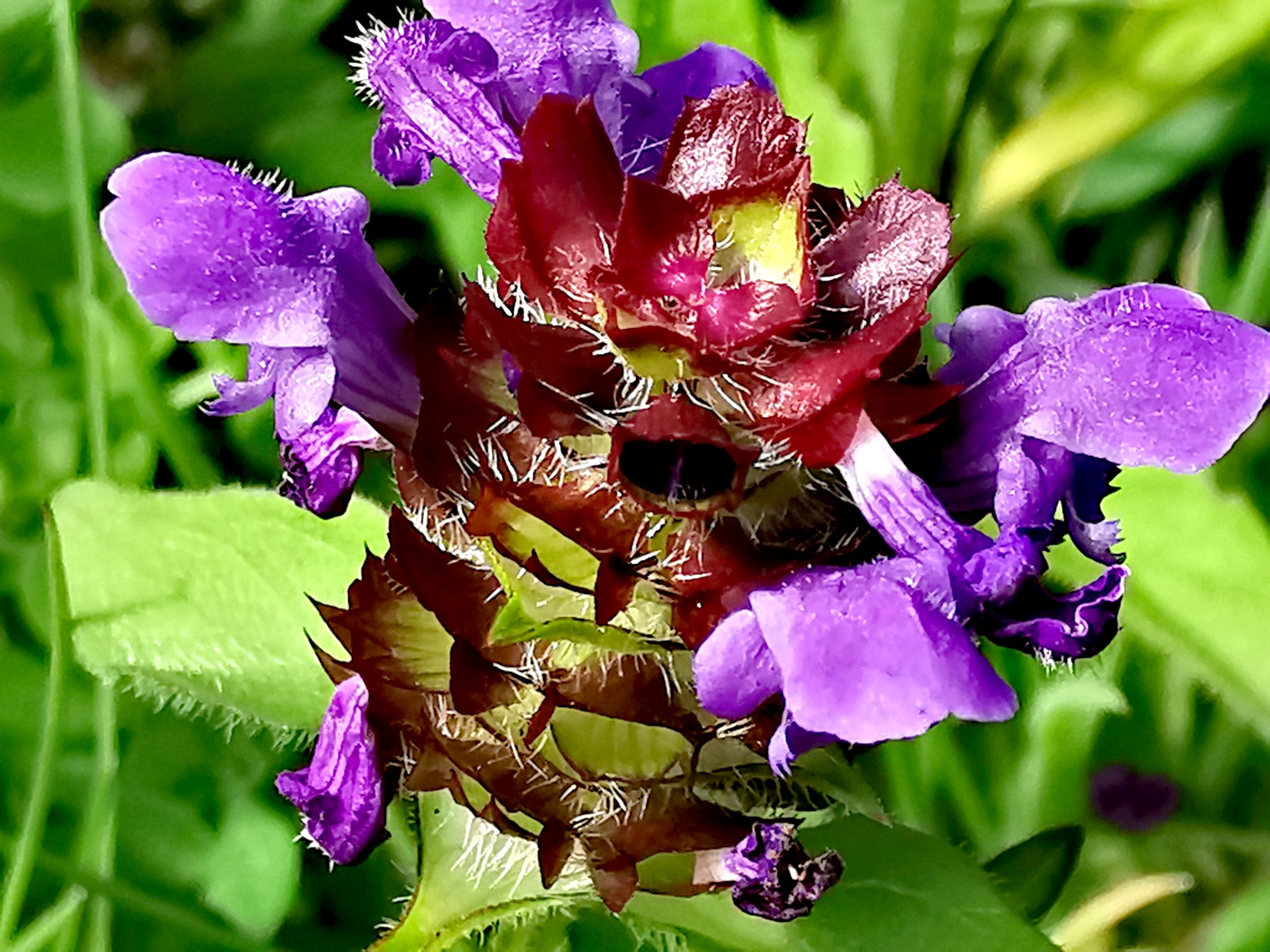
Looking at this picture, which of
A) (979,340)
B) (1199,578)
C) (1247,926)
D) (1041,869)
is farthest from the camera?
(1247,926)

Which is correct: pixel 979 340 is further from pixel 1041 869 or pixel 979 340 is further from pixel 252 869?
pixel 252 869

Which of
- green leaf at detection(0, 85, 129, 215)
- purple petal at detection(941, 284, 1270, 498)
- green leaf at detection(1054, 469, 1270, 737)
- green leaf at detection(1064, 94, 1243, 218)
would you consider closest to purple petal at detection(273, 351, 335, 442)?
purple petal at detection(941, 284, 1270, 498)

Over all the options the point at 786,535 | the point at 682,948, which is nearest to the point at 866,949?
the point at 682,948

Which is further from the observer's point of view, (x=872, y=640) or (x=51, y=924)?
(x=51, y=924)

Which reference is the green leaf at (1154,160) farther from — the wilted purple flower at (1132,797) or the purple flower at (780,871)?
the purple flower at (780,871)

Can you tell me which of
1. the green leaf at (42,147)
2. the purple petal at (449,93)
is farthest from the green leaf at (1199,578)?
the green leaf at (42,147)

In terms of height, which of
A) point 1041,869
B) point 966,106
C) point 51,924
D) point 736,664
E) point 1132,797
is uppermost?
point 736,664

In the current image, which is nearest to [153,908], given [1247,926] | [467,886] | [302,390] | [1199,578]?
[467,886]

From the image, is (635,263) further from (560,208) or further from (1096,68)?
(1096,68)
